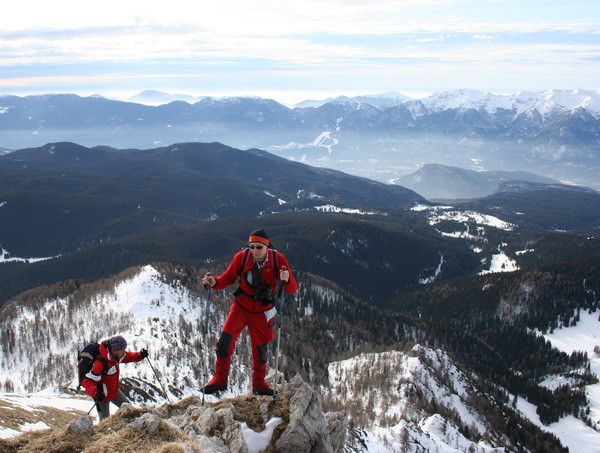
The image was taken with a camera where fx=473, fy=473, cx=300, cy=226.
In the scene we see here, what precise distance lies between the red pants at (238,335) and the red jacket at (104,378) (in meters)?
4.43

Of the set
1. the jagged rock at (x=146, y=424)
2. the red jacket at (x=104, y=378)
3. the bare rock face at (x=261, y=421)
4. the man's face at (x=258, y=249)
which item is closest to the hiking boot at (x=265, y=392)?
the bare rock face at (x=261, y=421)

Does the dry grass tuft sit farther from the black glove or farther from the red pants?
the red pants

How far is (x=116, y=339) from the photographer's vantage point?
21.4m

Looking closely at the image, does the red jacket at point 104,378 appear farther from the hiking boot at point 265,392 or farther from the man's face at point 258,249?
the man's face at point 258,249

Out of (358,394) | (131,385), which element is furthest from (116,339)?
(358,394)

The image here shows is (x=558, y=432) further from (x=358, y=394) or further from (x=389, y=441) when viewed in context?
(x=389, y=441)

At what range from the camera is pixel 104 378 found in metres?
21.3

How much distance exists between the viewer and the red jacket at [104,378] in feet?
68.4

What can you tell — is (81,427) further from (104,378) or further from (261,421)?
(261,421)

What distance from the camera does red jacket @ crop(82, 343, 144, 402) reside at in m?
20.9

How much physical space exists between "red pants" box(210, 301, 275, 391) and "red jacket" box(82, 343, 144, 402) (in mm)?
4430

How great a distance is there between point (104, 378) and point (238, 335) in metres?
6.25

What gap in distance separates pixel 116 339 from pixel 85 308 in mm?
136567

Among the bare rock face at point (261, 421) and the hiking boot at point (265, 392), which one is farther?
the hiking boot at point (265, 392)
